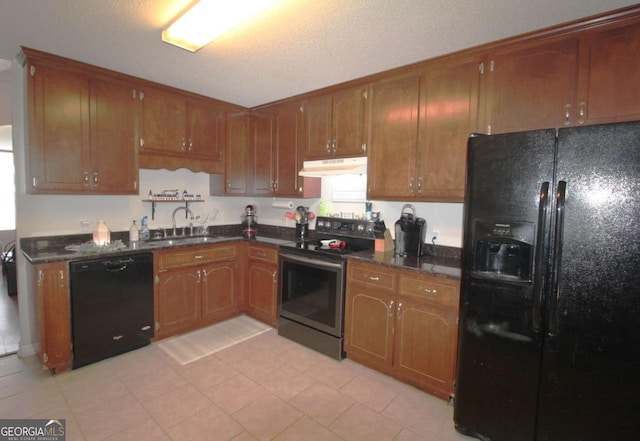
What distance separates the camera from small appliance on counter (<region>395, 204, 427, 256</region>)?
9.30ft

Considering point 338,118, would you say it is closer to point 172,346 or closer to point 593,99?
point 593,99

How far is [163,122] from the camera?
3328 mm

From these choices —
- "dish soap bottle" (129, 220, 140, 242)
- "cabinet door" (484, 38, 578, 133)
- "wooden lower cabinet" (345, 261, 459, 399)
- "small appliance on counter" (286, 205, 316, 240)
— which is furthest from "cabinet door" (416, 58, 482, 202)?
"dish soap bottle" (129, 220, 140, 242)

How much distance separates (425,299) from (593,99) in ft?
5.31

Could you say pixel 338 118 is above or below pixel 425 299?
above

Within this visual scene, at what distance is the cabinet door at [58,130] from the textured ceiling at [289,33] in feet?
0.78

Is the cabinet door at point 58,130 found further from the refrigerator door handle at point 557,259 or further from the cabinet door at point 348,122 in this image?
the refrigerator door handle at point 557,259

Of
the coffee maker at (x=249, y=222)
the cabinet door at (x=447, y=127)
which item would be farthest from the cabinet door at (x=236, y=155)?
the cabinet door at (x=447, y=127)

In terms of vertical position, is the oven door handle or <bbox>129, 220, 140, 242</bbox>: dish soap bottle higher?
<bbox>129, 220, 140, 242</bbox>: dish soap bottle

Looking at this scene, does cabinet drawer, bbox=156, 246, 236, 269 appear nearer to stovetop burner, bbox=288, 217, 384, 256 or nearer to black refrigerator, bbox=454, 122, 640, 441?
stovetop burner, bbox=288, 217, 384, 256

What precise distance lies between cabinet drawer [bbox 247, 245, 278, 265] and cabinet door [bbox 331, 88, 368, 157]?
1222 millimetres

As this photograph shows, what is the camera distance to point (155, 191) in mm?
3646

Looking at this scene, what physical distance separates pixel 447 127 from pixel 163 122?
8.82 ft

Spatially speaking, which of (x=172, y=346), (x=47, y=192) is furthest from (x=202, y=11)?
(x=172, y=346)
